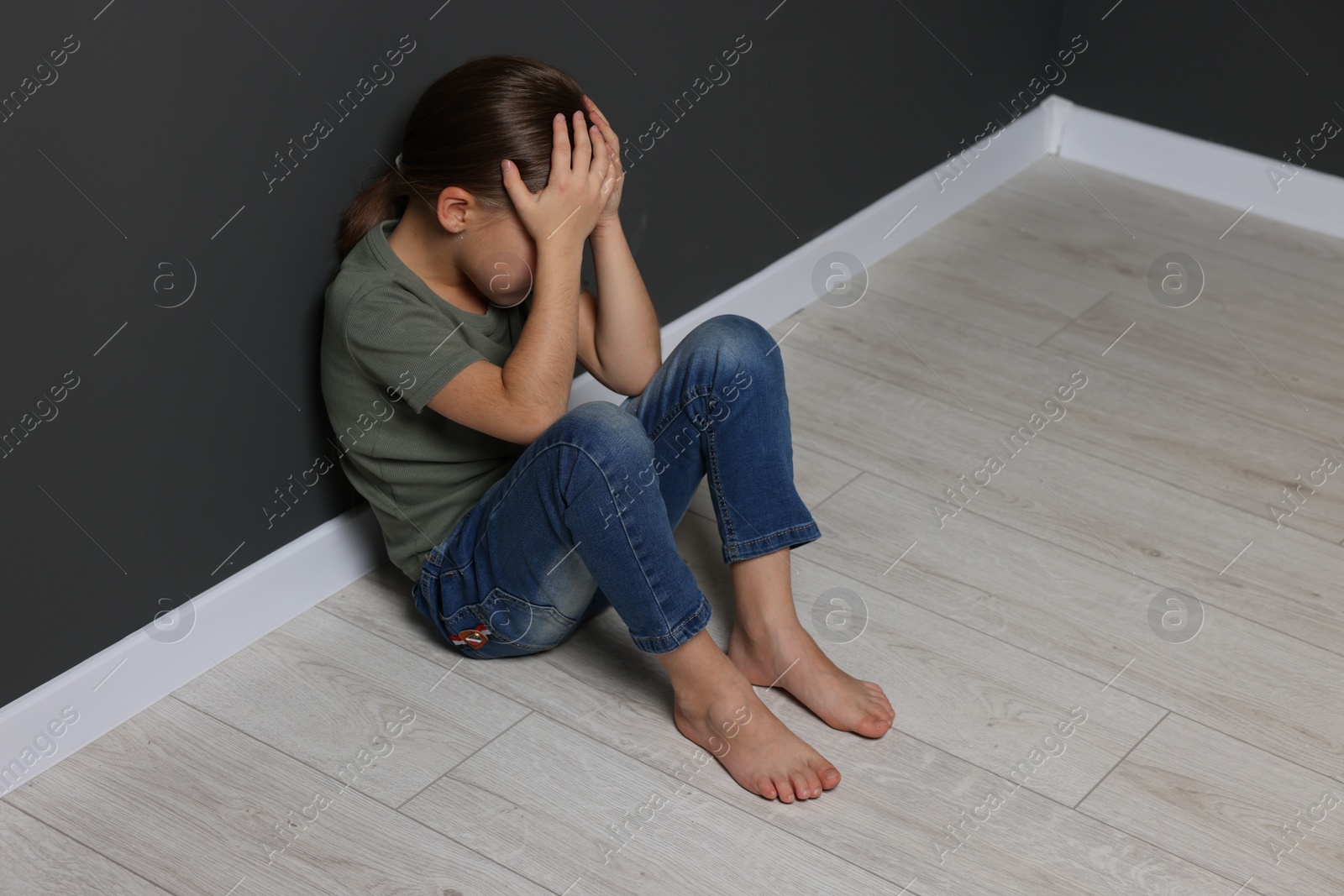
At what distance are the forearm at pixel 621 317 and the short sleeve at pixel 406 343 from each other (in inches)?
6.3

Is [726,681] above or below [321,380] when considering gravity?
below

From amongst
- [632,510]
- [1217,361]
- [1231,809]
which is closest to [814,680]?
[632,510]

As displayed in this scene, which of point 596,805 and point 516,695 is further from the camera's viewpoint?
point 516,695

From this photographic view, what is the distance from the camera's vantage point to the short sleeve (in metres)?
1.26

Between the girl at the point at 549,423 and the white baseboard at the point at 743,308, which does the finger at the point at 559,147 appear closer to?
the girl at the point at 549,423

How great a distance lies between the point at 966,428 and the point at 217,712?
1028mm

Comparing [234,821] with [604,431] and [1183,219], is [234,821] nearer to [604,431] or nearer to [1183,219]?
[604,431]

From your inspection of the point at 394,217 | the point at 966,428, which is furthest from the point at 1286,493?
the point at 394,217

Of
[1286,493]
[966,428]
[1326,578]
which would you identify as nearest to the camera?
[1326,578]

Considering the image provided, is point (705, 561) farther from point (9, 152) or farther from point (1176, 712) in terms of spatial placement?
point (9, 152)

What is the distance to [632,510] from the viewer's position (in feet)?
4.11

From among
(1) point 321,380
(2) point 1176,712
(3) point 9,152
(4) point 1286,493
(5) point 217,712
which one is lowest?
(4) point 1286,493

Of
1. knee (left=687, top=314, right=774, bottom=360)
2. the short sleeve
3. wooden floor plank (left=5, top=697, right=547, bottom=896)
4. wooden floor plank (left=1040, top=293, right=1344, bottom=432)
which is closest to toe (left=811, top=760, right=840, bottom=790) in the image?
wooden floor plank (left=5, top=697, right=547, bottom=896)

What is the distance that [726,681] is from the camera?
1.34 metres
